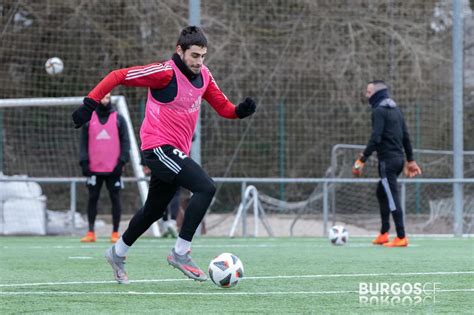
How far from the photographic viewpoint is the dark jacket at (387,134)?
12.1 m

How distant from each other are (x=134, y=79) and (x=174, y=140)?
514 millimetres

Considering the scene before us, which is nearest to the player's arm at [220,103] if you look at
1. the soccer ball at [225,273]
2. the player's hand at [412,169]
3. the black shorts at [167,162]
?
the black shorts at [167,162]

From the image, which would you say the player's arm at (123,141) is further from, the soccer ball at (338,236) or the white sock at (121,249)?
the white sock at (121,249)

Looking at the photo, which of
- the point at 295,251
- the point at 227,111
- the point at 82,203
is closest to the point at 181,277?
the point at 227,111

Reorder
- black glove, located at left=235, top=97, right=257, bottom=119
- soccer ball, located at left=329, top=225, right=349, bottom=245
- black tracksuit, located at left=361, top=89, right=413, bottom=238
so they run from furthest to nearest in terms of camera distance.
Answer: soccer ball, located at left=329, top=225, right=349, bottom=245 → black tracksuit, located at left=361, top=89, right=413, bottom=238 → black glove, located at left=235, top=97, right=257, bottom=119

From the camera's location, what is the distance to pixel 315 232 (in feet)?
57.9

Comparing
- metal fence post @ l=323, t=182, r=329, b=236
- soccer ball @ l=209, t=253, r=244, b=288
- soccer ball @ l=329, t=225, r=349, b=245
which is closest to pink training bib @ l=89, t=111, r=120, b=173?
soccer ball @ l=329, t=225, r=349, b=245

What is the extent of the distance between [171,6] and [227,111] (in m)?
12.6

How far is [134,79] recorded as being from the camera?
723 cm

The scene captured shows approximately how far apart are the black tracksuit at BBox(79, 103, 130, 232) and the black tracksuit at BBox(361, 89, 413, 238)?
3173 millimetres

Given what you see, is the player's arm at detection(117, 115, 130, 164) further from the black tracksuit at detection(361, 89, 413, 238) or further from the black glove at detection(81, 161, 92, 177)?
the black tracksuit at detection(361, 89, 413, 238)

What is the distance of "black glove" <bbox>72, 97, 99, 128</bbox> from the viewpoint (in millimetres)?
6848

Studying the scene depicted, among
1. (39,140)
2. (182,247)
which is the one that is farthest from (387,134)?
(39,140)

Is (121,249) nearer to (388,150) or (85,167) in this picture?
(388,150)
